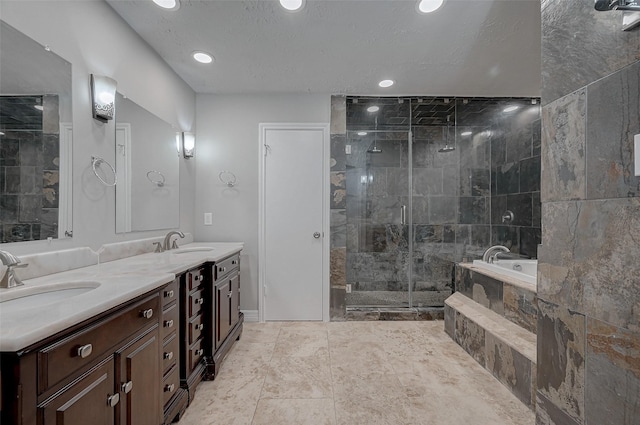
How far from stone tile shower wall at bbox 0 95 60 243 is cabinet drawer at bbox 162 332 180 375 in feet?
2.66

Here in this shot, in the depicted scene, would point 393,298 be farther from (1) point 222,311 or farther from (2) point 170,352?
(2) point 170,352

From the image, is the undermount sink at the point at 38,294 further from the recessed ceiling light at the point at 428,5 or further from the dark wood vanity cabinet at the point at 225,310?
the recessed ceiling light at the point at 428,5

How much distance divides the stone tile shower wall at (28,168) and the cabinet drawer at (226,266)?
99cm

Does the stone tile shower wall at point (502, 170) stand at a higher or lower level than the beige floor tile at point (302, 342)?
higher

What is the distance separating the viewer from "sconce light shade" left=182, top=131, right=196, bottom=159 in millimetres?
2915

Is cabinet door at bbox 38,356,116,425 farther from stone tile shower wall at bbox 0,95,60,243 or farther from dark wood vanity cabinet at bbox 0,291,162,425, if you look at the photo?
stone tile shower wall at bbox 0,95,60,243

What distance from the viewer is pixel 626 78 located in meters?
0.87

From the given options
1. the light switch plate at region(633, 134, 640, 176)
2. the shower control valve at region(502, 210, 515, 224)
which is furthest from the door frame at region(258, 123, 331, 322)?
the light switch plate at region(633, 134, 640, 176)

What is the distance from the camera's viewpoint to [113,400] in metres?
1.06

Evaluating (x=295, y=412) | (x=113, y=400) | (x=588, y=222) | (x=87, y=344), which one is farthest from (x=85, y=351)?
(x=588, y=222)

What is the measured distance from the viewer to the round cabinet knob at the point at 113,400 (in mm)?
1038

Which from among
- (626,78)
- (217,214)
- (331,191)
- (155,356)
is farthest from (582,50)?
(217,214)

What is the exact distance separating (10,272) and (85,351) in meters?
0.61

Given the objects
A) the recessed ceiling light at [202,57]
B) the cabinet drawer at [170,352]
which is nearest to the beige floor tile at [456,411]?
the cabinet drawer at [170,352]
